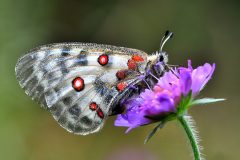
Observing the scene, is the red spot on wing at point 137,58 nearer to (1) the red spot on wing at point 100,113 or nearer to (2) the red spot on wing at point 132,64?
(2) the red spot on wing at point 132,64

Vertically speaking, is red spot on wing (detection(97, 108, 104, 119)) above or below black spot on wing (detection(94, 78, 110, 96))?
below

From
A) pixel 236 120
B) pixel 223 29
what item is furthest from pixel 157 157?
pixel 223 29

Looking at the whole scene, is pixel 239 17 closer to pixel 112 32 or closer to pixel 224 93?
pixel 224 93

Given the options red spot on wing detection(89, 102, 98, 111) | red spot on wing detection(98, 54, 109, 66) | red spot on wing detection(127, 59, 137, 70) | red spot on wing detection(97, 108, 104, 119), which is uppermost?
red spot on wing detection(98, 54, 109, 66)

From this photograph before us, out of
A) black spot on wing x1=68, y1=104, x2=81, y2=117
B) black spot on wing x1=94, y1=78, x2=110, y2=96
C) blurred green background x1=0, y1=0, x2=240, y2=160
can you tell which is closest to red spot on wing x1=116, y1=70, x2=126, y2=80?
black spot on wing x1=94, y1=78, x2=110, y2=96

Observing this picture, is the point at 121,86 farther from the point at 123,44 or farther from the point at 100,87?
the point at 123,44

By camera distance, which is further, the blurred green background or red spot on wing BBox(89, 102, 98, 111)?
the blurred green background

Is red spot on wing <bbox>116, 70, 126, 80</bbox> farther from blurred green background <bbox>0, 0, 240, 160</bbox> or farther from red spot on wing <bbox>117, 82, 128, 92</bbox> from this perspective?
blurred green background <bbox>0, 0, 240, 160</bbox>
